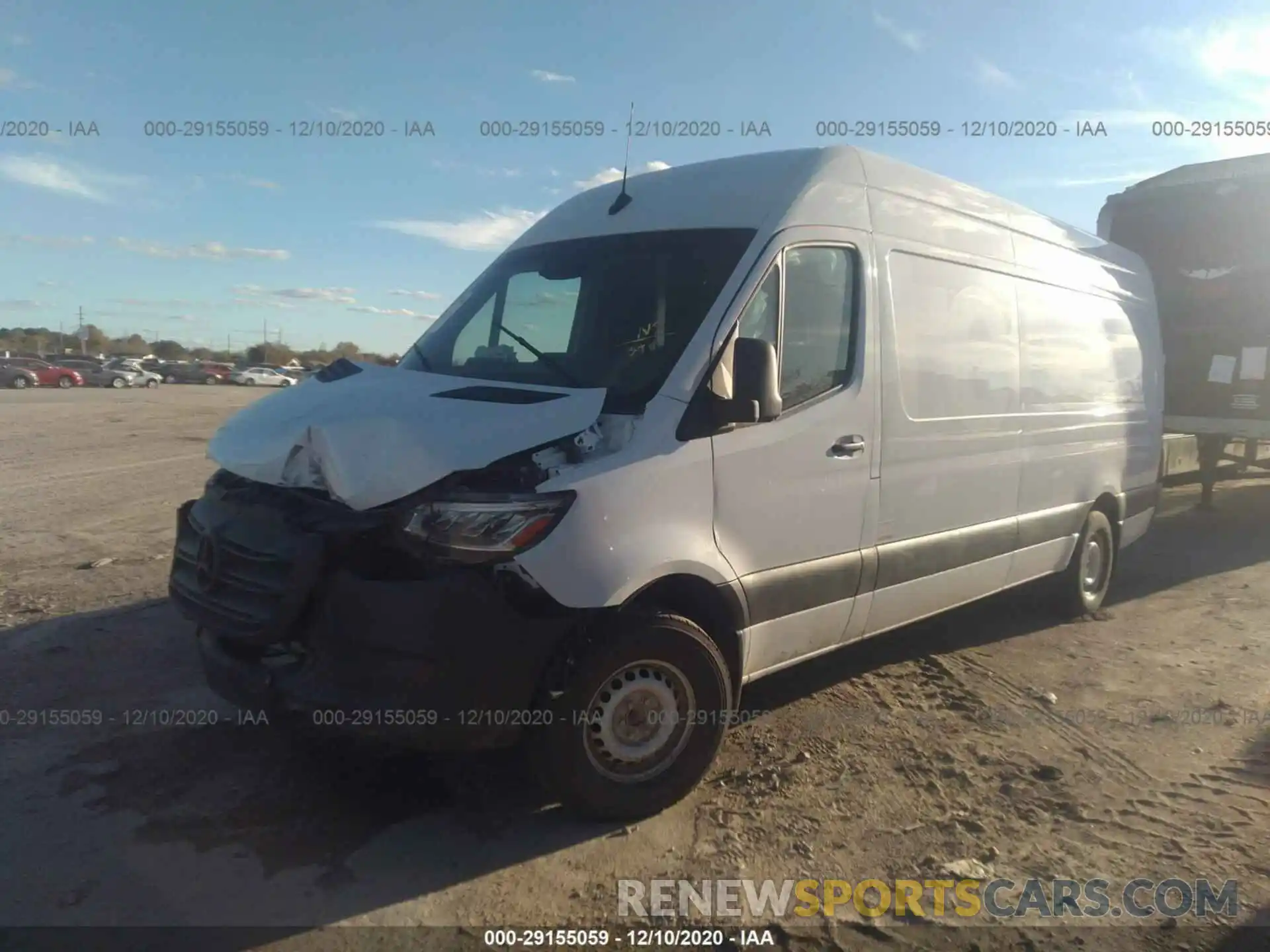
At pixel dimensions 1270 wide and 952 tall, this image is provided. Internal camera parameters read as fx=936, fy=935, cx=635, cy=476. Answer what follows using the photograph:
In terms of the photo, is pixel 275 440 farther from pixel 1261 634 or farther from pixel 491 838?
pixel 1261 634

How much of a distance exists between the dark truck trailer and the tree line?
72186 mm

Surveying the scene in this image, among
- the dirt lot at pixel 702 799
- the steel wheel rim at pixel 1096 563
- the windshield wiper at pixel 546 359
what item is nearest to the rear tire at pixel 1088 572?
the steel wheel rim at pixel 1096 563

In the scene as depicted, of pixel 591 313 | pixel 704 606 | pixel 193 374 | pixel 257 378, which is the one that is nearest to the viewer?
pixel 704 606

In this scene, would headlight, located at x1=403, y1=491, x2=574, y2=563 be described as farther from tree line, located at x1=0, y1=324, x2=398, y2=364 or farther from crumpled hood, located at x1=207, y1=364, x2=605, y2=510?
tree line, located at x1=0, y1=324, x2=398, y2=364

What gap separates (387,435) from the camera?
11.2 ft

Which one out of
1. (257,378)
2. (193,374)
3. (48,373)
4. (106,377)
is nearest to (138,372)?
(106,377)

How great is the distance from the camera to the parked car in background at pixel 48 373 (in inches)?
1774

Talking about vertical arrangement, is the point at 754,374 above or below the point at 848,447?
above

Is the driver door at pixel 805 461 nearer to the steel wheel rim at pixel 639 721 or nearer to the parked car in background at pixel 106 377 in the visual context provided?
the steel wheel rim at pixel 639 721

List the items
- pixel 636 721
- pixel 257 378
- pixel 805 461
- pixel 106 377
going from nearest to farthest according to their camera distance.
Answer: pixel 636 721 → pixel 805 461 → pixel 106 377 → pixel 257 378

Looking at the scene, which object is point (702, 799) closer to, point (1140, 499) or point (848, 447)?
point (848, 447)

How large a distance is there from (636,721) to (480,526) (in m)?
1.06

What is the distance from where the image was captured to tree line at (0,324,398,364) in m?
82.4

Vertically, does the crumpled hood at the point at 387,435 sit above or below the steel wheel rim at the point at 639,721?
above
